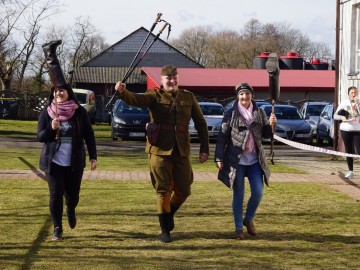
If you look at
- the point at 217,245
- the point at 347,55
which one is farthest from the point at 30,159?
the point at 217,245

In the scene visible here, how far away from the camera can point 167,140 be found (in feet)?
29.0

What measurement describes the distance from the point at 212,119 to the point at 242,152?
21.5m

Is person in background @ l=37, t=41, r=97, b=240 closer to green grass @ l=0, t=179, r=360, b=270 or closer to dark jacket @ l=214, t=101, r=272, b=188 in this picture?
green grass @ l=0, t=179, r=360, b=270

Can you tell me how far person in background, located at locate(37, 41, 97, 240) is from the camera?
884cm

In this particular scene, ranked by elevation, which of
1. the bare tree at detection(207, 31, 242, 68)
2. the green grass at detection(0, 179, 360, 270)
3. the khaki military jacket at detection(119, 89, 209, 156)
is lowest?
the green grass at detection(0, 179, 360, 270)

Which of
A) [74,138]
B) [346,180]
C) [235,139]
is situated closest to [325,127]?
[346,180]

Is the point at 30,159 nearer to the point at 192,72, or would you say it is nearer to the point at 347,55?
the point at 347,55

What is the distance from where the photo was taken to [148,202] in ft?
39.5

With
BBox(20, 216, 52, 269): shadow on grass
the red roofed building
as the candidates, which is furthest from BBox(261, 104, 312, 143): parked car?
the red roofed building

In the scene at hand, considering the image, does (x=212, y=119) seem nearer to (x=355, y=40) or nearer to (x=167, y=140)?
(x=355, y=40)

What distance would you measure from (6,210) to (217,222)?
2802 mm

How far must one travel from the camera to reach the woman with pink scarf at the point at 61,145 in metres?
8.84

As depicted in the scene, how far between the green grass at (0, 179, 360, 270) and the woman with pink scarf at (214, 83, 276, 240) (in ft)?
1.39

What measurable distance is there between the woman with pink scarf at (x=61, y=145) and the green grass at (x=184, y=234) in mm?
481
